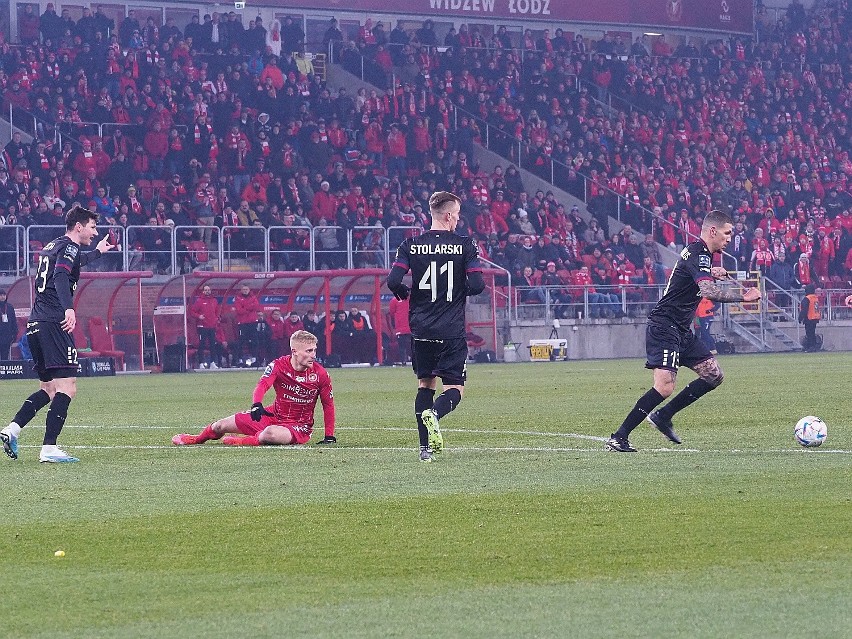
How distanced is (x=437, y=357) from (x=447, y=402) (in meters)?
0.34

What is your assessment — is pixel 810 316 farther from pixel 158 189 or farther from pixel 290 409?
pixel 290 409

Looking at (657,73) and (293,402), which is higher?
(657,73)

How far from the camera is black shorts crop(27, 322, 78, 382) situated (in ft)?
36.7

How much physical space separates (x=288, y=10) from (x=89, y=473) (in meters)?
36.6

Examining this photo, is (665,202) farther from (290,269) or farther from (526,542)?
(526,542)

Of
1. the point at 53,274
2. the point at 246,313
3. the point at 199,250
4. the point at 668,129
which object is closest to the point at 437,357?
the point at 53,274

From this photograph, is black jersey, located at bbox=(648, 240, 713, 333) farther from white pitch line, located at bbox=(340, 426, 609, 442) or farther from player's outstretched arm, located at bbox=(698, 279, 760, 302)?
white pitch line, located at bbox=(340, 426, 609, 442)

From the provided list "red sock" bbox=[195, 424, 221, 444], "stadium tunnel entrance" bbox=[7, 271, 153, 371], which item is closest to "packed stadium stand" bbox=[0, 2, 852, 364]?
"stadium tunnel entrance" bbox=[7, 271, 153, 371]

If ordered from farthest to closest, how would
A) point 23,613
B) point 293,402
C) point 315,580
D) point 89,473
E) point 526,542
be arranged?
1. point 293,402
2. point 89,473
3. point 526,542
4. point 315,580
5. point 23,613

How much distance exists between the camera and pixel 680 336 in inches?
445

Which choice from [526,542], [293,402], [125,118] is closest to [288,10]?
[125,118]

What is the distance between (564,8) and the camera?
49.8m

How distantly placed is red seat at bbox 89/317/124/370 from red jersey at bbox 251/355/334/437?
19.8 meters

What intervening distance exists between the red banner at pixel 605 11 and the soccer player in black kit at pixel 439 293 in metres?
36.3
